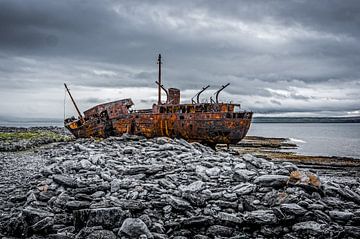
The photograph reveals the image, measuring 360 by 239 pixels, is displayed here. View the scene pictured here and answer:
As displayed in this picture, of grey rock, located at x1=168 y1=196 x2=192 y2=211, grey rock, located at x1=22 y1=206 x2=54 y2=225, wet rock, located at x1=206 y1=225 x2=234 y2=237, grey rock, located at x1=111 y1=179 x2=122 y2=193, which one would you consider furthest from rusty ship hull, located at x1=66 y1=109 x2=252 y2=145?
grey rock, located at x1=22 y1=206 x2=54 y2=225

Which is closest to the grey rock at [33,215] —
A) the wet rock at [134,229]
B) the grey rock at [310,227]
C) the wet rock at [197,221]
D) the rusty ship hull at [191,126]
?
the wet rock at [134,229]

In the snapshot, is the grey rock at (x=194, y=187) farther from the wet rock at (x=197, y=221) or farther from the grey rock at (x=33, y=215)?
the grey rock at (x=33, y=215)

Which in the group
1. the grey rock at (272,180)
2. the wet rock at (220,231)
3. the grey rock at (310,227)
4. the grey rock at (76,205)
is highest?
the grey rock at (272,180)

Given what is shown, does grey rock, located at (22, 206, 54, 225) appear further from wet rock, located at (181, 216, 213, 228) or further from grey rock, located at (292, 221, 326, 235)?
grey rock, located at (292, 221, 326, 235)

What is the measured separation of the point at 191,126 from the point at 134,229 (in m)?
12.7

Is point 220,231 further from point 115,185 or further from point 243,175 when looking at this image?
point 115,185

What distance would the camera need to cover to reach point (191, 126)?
18906 mm

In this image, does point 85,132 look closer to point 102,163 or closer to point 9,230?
point 102,163

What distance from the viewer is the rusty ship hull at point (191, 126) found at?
18.5 m

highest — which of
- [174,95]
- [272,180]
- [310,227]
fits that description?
[174,95]

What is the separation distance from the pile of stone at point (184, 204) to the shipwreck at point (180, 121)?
8570 millimetres

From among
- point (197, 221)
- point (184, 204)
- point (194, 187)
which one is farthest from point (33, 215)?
point (194, 187)

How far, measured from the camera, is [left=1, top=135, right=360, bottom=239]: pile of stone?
22.3 feet

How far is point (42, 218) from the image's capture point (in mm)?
7117
